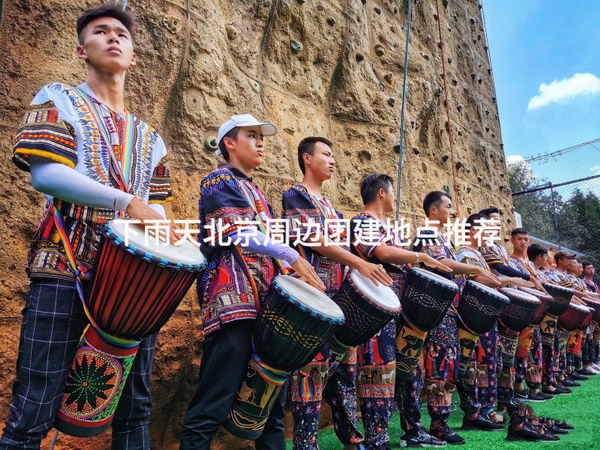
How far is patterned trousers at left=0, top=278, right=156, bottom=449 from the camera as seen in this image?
1440 millimetres

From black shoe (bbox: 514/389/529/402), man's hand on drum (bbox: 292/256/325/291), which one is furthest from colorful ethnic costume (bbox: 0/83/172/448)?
black shoe (bbox: 514/389/529/402)

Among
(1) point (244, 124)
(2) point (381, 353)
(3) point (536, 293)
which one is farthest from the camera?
(3) point (536, 293)

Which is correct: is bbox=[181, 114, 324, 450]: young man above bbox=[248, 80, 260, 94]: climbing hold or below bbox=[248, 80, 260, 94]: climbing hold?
below

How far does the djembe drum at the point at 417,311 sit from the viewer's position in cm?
306

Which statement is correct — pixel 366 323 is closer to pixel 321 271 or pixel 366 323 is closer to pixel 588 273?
pixel 321 271

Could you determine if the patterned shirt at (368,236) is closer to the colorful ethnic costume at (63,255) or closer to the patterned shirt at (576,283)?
the colorful ethnic costume at (63,255)

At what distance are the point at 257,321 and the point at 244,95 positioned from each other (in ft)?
7.28

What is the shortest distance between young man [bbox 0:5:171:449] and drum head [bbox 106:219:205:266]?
0.05 meters

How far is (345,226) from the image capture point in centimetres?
295

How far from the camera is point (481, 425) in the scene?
377 cm

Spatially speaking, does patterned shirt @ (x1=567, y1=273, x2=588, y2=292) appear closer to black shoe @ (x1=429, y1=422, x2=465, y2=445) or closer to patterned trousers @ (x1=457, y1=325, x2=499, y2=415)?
patterned trousers @ (x1=457, y1=325, x2=499, y2=415)

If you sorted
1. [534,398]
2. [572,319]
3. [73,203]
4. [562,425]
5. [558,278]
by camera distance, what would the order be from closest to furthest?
[73,203]
[562,425]
[534,398]
[572,319]
[558,278]

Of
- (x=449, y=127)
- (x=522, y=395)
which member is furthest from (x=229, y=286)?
(x=449, y=127)

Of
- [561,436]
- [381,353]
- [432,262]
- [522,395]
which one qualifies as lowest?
[561,436]
